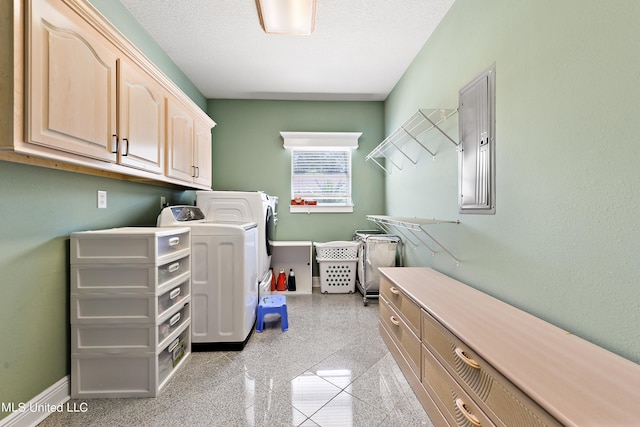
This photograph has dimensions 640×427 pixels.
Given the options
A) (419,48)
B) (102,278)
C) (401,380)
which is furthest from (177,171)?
(419,48)

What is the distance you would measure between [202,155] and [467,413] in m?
3.02

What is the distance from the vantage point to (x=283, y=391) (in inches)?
68.1

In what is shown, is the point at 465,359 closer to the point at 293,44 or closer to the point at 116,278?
the point at 116,278

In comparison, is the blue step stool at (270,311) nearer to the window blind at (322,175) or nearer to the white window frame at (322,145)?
the white window frame at (322,145)

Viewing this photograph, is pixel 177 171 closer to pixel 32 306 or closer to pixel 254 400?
→ pixel 32 306

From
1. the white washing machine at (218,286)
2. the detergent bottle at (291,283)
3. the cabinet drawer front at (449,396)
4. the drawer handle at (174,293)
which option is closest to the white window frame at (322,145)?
the detergent bottle at (291,283)

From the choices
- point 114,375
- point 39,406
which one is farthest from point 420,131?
point 39,406

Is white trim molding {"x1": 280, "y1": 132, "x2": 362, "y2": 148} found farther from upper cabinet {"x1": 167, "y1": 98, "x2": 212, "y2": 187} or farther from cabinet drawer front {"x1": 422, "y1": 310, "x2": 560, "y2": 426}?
cabinet drawer front {"x1": 422, "y1": 310, "x2": 560, "y2": 426}

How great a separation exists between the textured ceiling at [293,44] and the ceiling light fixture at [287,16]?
6.0 inches

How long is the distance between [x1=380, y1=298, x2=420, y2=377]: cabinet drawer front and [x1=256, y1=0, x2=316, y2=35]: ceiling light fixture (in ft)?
7.30

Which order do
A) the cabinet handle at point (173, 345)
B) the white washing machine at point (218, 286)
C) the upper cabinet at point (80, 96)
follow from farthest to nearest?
1. the white washing machine at point (218, 286)
2. the cabinet handle at point (173, 345)
3. the upper cabinet at point (80, 96)

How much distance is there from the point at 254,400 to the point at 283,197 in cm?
273

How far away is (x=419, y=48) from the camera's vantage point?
2.70 metres

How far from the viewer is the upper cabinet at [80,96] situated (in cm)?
107
